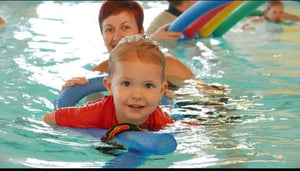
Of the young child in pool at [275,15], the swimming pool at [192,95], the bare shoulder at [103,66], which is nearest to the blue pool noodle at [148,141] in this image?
the swimming pool at [192,95]

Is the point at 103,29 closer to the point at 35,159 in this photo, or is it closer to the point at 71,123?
the point at 71,123

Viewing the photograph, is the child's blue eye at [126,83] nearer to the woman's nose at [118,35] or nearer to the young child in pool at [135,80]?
the young child in pool at [135,80]

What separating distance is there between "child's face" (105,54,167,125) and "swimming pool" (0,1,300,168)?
0.23 meters

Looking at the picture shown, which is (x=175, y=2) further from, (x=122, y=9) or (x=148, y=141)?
(x=148, y=141)

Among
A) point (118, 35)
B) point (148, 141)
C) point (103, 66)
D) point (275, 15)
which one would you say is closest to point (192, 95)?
point (118, 35)

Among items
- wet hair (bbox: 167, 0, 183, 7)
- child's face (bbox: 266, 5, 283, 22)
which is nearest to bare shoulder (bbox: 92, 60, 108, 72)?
wet hair (bbox: 167, 0, 183, 7)

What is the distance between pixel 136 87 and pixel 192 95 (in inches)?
47.9

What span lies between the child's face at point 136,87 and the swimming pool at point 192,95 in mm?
225

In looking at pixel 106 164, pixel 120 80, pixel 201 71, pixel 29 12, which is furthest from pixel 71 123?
pixel 29 12

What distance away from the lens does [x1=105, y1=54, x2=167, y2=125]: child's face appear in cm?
252

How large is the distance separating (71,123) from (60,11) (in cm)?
528

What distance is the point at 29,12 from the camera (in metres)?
7.59

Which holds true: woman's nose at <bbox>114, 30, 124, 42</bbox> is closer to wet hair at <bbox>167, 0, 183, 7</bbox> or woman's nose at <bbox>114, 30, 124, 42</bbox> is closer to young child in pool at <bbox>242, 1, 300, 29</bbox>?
wet hair at <bbox>167, 0, 183, 7</bbox>

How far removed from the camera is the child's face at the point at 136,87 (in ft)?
8.27
